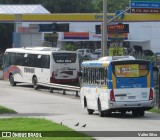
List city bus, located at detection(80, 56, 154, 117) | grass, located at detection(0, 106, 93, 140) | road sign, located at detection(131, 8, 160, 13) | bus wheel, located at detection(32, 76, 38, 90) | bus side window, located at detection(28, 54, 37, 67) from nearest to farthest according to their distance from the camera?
grass, located at detection(0, 106, 93, 140), city bus, located at detection(80, 56, 154, 117), road sign, located at detection(131, 8, 160, 13), bus wheel, located at detection(32, 76, 38, 90), bus side window, located at detection(28, 54, 37, 67)

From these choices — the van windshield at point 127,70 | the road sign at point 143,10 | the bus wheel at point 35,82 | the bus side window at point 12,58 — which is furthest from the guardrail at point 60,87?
the van windshield at point 127,70

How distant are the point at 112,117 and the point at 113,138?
9.21 m

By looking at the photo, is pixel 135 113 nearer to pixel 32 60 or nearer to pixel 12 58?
pixel 32 60

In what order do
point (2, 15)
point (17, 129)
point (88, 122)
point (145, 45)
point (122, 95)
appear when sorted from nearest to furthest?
1. point (17, 129)
2. point (88, 122)
3. point (122, 95)
4. point (2, 15)
5. point (145, 45)

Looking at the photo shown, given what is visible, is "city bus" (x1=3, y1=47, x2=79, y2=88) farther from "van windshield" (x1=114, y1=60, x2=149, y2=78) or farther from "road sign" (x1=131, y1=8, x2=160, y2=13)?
"van windshield" (x1=114, y1=60, x2=149, y2=78)

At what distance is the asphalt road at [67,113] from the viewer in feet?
73.5

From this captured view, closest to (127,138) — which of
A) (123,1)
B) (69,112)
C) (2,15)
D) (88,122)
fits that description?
(88,122)

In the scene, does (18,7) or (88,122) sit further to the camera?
(18,7)

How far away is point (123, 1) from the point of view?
129 m

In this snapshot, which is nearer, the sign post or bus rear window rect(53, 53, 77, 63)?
the sign post

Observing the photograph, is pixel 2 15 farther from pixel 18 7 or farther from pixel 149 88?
pixel 149 88

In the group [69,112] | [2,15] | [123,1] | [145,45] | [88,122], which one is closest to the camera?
[88,122]

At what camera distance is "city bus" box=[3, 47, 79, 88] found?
46.9 meters

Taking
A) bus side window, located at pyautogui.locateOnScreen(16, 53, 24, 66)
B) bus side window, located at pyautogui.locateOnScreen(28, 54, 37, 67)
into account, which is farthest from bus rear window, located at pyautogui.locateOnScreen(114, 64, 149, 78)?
bus side window, located at pyautogui.locateOnScreen(16, 53, 24, 66)
